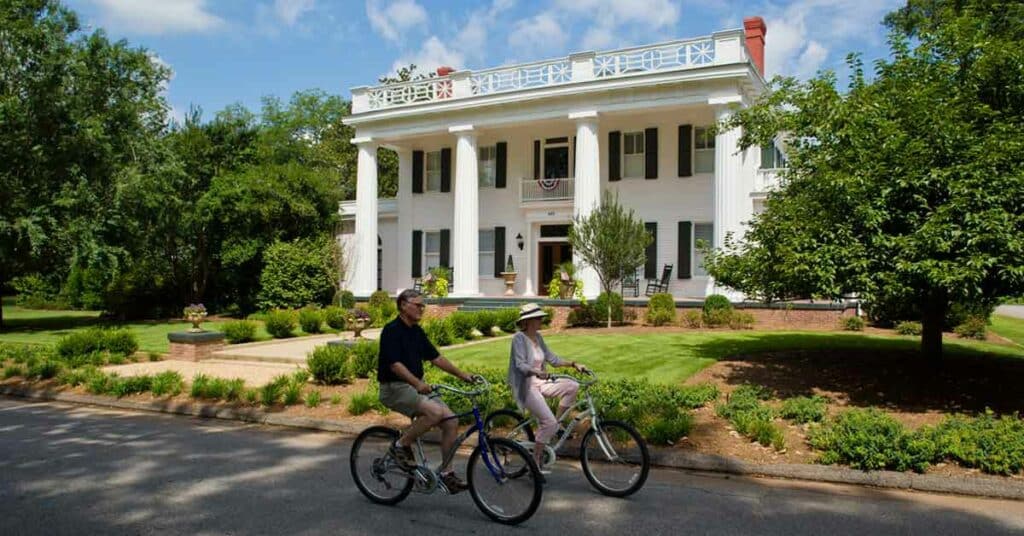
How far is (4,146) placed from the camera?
23844 mm

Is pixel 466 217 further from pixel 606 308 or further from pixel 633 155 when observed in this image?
pixel 606 308

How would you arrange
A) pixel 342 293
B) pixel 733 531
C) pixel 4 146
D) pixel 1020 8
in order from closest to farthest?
1. pixel 733 531
2. pixel 1020 8
3. pixel 4 146
4. pixel 342 293

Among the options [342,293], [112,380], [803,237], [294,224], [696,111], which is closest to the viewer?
[803,237]

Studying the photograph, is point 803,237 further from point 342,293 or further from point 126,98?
point 126,98

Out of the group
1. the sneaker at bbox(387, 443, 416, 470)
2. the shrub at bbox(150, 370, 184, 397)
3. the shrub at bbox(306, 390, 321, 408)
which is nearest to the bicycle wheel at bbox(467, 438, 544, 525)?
the sneaker at bbox(387, 443, 416, 470)

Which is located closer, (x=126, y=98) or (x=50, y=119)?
(x=50, y=119)

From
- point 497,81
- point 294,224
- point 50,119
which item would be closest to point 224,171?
point 294,224

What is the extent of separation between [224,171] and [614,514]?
2919 cm

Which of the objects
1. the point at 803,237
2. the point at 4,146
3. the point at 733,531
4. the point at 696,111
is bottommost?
the point at 733,531

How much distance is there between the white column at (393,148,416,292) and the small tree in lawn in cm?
1176

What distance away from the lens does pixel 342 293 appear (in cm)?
2878

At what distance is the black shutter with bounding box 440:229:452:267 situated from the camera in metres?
30.6

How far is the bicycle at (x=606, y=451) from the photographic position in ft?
20.4

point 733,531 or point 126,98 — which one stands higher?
point 126,98
